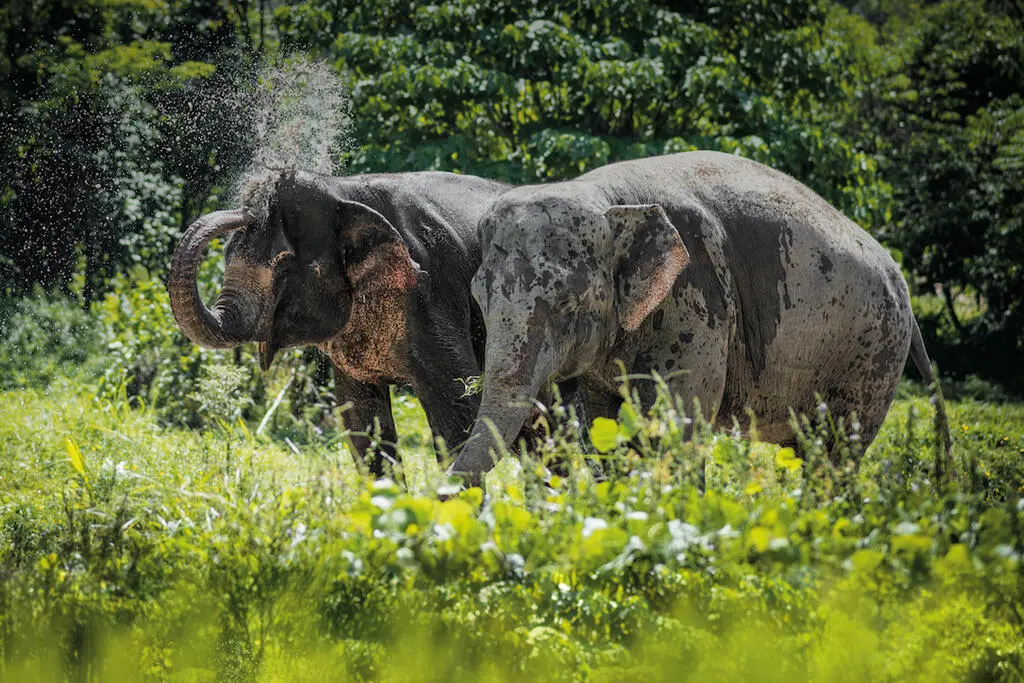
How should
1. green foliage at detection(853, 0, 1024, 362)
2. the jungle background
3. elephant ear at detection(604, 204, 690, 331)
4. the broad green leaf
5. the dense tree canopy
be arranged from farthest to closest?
green foliage at detection(853, 0, 1024, 362), the dense tree canopy, elephant ear at detection(604, 204, 690, 331), the jungle background, the broad green leaf

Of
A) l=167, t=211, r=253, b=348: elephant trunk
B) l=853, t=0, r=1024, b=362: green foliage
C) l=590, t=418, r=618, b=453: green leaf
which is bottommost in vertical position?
l=853, t=0, r=1024, b=362: green foliage

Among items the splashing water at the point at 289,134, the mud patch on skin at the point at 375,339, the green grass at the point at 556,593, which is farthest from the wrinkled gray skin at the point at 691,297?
the splashing water at the point at 289,134

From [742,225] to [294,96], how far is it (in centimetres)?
418

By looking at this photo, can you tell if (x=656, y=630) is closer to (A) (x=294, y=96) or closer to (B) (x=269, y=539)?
(B) (x=269, y=539)

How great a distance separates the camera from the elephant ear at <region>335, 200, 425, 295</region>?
5.78 metres

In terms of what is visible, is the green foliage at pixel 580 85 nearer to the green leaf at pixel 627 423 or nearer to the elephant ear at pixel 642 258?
the elephant ear at pixel 642 258

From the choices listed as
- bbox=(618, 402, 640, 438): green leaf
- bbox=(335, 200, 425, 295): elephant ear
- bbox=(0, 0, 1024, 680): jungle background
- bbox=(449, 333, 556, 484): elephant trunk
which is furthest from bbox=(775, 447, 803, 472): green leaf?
bbox=(335, 200, 425, 295): elephant ear

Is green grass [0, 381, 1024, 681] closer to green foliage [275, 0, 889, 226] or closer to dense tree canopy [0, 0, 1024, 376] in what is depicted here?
dense tree canopy [0, 0, 1024, 376]

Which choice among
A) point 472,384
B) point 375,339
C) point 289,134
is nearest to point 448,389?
point 375,339

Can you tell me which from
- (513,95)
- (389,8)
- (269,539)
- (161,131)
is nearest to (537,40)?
(513,95)

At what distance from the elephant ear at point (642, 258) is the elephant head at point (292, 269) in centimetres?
121

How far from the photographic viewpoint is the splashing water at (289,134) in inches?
235

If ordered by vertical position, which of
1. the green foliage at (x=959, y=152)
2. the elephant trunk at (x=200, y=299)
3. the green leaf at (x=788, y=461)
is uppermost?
the green leaf at (x=788, y=461)

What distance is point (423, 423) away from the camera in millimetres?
10906
